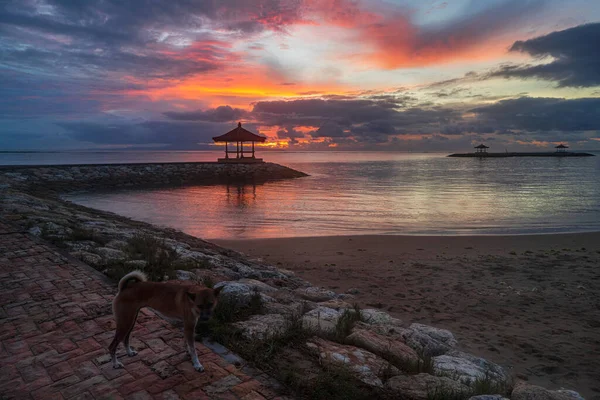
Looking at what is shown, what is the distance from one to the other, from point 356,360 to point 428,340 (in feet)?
5.73

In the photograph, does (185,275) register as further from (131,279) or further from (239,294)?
(131,279)

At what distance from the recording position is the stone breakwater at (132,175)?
28.2 metres

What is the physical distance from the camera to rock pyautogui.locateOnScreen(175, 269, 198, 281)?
5824 millimetres

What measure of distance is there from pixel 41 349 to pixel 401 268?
7.82 m

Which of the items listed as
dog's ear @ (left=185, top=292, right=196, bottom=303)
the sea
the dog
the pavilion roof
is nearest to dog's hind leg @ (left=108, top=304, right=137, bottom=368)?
the dog

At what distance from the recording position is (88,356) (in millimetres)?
3430

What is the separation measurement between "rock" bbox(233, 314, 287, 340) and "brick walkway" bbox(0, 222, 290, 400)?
48 centimetres

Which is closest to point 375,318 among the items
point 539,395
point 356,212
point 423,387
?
point 423,387

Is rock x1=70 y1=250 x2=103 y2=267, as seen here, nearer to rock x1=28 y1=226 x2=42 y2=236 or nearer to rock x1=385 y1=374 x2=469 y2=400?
rock x1=28 y1=226 x2=42 y2=236

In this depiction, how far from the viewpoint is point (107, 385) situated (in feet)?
9.82

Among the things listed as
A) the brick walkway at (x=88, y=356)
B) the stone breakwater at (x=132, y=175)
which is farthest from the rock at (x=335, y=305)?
the stone breakwater at (x=132, y=175)

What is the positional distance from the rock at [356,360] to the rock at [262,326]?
0.43 meters

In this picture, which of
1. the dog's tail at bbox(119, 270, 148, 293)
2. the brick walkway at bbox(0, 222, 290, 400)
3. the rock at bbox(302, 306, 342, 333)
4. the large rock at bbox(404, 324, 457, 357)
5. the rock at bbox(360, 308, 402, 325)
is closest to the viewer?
the brick walkway at bbox(0, 222, 290, 400)

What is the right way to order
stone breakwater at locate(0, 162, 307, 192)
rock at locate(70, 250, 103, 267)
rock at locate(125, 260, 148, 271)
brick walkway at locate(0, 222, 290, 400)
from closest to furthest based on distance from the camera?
brick walkway at locate(0, 222, 290, 400) < rock at locate(125, 260, 148, 271) < rock at locate(70, 250, 103, 267) < stone breakwater at locate(0, 162, 307, 192)
